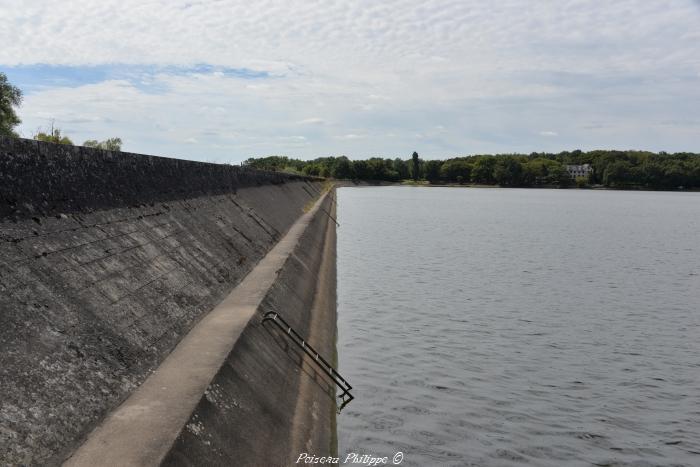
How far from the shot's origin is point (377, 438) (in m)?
9.64

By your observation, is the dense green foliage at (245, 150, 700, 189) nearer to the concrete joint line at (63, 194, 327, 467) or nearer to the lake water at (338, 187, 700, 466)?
the lake water at (338, 187, 700, 466)

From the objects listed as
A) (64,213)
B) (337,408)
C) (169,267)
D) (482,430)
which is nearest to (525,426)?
(482,430)

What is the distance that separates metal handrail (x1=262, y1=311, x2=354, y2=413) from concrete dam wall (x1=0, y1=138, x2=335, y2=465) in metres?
0.31

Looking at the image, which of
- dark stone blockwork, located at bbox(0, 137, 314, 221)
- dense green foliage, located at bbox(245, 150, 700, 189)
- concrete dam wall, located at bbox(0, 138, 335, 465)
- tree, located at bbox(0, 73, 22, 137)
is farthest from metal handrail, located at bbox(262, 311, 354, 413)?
dense green foliage, located at bbox(245, 150, 700, 189)

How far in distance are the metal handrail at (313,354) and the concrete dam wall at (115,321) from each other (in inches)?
12.3

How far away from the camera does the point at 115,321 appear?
25.7 ft

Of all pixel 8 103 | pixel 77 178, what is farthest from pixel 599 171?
pixel 77 178

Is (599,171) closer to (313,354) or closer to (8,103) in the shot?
(8,103)

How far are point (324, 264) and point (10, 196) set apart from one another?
16.8 metres

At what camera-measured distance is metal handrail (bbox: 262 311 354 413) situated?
10.8 m

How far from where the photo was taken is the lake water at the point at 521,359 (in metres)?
9.64

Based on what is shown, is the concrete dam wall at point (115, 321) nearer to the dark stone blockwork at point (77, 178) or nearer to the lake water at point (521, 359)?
the dark stone blockwork at point (77, 178)

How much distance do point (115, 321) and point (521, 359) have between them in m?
9.33

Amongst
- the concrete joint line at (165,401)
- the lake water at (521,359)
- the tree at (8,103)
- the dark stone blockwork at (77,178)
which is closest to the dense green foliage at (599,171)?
the tree at (8,103)
